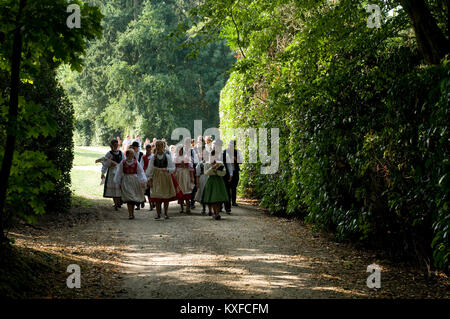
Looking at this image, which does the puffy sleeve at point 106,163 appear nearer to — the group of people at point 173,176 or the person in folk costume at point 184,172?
the group of people at point 173,176

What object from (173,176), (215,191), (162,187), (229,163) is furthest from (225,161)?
(162,187)

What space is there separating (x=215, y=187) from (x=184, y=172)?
7.24ft

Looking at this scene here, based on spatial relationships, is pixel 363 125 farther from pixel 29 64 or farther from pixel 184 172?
pixel 184 172

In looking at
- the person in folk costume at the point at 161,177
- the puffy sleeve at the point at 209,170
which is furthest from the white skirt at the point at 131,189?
the puffy sleeve at the point at 209,170

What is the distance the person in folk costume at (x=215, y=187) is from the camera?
13.6 metres

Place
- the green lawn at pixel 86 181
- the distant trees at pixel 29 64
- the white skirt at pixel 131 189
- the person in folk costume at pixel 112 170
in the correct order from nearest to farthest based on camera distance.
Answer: the distant trees at pixel 29 64
the white skirt at pixel 131 189
the person in folk costume at pixel 112 170
the green lawn at pixel 86 181

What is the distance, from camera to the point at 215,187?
13.7 m

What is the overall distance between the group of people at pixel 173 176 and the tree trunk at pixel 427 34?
24.7 ft

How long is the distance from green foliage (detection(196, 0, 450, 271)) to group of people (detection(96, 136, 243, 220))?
2.08m

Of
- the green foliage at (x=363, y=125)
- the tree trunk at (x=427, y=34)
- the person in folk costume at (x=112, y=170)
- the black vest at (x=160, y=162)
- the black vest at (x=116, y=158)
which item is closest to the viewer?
the green foliage at (x=363, y=125)

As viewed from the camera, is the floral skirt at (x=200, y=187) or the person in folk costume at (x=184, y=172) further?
the floral skirt at (x=200, y=187)

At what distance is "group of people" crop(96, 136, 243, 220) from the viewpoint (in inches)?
546

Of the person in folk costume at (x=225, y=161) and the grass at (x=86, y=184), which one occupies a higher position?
the person in folk costume at (x=225, y=161)
